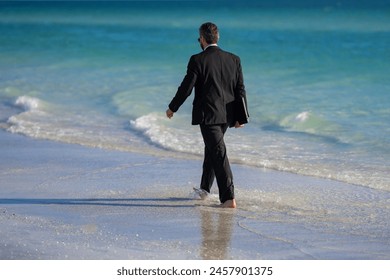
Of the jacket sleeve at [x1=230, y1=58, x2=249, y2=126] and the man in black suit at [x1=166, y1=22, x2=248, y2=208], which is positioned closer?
the man in black suit at [x1=166, y1=22, x2=248, y2=208]

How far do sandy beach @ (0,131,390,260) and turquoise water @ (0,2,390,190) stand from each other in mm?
784

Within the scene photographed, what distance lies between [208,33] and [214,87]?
421 millimetres

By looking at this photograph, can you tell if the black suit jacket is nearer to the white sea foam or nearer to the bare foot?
the bare foot

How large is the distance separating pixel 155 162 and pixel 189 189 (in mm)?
1458

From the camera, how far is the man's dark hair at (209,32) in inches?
297

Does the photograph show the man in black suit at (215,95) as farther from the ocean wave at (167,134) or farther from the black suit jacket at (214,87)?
the ocean wave at (167,134)

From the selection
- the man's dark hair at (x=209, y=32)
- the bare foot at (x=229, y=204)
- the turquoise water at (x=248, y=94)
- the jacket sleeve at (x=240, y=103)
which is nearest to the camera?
the man's dark hair at (x=209, y=32)

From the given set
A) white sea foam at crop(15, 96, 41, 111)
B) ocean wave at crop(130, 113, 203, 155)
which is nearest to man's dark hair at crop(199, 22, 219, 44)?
ocean wave at crop(130, 113, 203, 155)

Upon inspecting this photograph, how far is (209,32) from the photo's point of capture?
297 inches

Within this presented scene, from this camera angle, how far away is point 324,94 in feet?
56.6

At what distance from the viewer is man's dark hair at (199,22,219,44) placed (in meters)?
7.53

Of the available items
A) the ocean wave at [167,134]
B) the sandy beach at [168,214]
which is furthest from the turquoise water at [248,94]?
the sandy beach at [168,214]

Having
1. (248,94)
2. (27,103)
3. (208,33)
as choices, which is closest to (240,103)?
(208,33)

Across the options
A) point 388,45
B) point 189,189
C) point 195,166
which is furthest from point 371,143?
point 388,45
